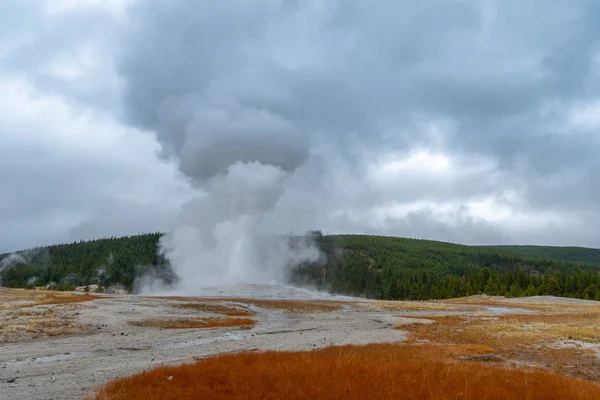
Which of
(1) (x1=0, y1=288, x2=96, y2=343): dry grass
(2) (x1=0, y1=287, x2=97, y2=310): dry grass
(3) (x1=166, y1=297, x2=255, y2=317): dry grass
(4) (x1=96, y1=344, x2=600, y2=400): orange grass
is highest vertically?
(4) (x1=96, y1=344, x2=600, y2=400): orange grass

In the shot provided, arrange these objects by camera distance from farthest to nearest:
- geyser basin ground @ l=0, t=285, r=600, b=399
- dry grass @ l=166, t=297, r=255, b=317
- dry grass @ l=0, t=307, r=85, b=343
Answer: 1. dry grass @ l=166, t=297, r=255, b=317
2. dry grass @ l=0, t=307, r=85, b=343
3. geyser basin ground @ l=0, t=285, r=600, b=399

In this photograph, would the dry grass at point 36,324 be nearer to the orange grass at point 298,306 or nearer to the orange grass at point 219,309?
the orange grass at point 219,309

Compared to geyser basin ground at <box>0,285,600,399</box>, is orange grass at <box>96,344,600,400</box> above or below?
above

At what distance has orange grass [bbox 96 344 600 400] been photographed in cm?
1173

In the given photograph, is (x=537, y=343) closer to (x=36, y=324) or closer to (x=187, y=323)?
(x=187, y=323)

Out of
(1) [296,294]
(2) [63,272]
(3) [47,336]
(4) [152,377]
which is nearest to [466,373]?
(4) [152,377]

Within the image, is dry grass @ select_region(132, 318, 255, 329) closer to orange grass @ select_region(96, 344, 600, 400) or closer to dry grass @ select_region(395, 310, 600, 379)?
dry grass @ select_region(395, 310, 600, 379)

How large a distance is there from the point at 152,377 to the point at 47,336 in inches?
893

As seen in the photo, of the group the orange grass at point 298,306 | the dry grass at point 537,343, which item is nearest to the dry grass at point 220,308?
the orange grass at point 298,306

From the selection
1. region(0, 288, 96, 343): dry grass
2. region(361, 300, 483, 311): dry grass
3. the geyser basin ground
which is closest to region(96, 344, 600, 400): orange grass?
the geyser basin ground

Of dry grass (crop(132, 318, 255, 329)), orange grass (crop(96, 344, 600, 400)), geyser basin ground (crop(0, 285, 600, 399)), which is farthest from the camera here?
dry grass (crop(132, 318, 255, 329))

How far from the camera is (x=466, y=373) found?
47.8 feet

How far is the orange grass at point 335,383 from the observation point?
11.7 m

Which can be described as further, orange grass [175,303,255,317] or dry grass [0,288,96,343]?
orange grass [175,303,255,317]
